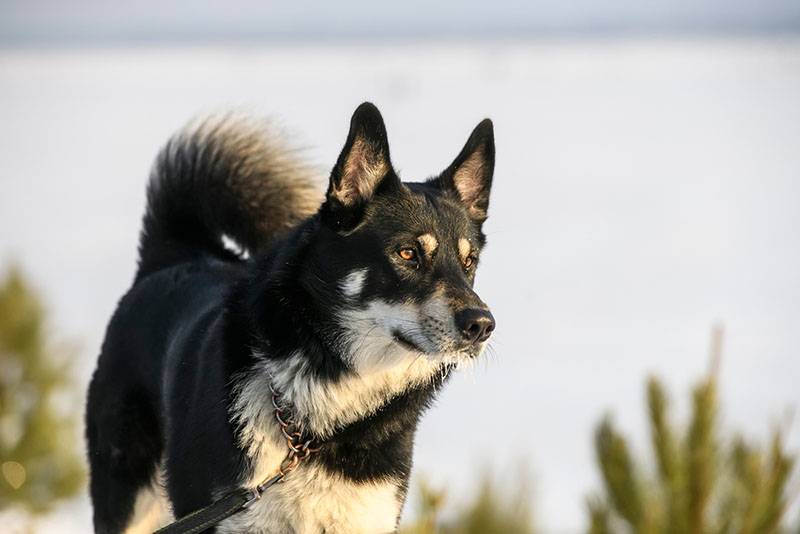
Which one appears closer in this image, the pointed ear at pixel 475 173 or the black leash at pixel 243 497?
the black leash at pixel 243 497

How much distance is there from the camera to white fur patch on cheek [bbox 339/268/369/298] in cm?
386

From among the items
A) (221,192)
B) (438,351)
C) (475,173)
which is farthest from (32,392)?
(438,351)

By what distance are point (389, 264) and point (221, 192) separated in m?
1.54

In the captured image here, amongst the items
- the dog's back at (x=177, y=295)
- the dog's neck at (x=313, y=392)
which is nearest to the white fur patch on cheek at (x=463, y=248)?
the dog's neck at (x=313, y=392)

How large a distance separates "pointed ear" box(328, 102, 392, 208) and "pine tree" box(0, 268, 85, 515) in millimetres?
14274

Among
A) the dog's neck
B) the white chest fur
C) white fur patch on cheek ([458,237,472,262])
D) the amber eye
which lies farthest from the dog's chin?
the white chest fur

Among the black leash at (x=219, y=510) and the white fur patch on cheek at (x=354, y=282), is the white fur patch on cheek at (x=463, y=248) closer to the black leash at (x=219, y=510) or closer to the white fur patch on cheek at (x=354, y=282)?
the white fur patch on cheek at (x=354, y=282)

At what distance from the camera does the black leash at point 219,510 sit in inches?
146

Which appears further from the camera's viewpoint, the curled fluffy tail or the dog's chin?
the curled fluffy tail

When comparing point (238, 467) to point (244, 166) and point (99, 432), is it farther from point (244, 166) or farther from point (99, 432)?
point (244, 166)

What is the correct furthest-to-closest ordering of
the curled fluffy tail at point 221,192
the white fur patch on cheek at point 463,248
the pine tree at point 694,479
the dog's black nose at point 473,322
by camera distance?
the curled fluffy tail at point 221,192, the pine tree at point 694,479, the white fur patch on cheek at point 463,248, the dog's black nose at point 473,322

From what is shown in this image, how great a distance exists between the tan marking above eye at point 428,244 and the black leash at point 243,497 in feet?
2.29

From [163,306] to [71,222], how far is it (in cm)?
2161

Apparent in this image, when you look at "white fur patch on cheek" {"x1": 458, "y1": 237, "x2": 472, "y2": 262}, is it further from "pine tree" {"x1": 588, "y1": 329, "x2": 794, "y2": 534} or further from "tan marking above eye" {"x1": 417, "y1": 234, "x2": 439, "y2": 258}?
"pine tree" {"x1": 588, "y1": 329, "x2": 794, "y2": 534}
